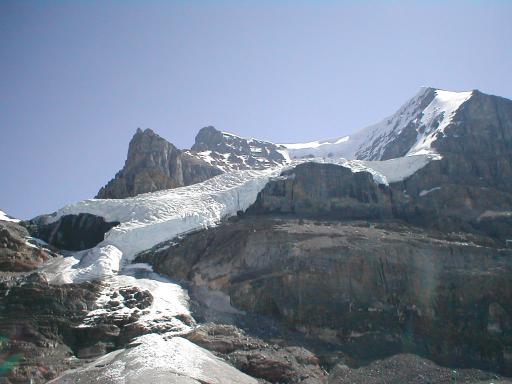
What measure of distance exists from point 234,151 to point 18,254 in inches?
4067

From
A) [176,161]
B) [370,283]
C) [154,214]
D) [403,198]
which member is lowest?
[370,283]

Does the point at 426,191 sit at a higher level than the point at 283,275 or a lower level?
higher

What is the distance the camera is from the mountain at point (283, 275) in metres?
51.4

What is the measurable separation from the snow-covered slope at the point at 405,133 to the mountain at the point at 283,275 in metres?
9.98

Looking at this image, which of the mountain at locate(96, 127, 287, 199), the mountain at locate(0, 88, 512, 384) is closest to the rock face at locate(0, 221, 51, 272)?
the mountain at locate(0, 88, 512, 384)

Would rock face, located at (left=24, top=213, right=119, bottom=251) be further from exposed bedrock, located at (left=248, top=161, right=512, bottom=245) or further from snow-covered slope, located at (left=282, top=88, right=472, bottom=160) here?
snow-covered slope, located at (left=282, top=88, right=472, bottom=160)

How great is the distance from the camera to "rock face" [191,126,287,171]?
512 feet

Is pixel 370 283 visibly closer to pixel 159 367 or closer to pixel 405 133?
pixel 159 367

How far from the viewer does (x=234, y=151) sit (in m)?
173

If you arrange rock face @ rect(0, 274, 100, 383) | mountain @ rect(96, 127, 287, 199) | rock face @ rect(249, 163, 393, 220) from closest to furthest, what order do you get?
rock face @ rect(0, 274, 100, 383)
rock face @ rect(249, 163, 393, 220)
mountain @ rect(96, 127, 287, 199)

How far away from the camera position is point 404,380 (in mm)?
49844

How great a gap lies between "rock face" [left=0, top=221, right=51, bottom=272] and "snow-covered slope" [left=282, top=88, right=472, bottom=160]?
64.3 metres

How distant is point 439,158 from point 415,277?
38298 mm

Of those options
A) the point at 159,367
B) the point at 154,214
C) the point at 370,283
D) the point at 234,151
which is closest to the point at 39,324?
the point at 159,367
